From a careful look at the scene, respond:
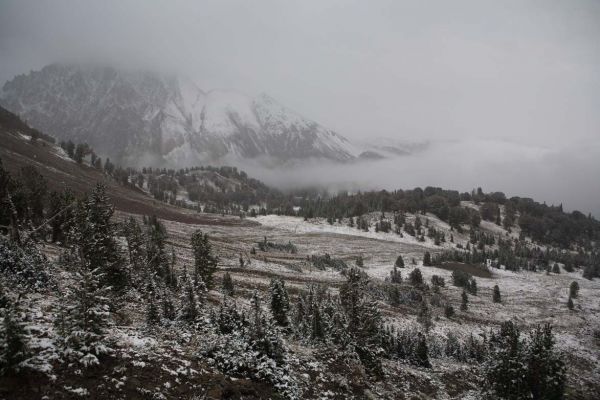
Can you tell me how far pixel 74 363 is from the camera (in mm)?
17531

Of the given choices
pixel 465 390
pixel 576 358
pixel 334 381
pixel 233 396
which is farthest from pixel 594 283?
pixel 233 396

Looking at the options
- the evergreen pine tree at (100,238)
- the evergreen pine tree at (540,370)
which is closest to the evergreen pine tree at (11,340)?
the evergreen pine tree at (100,238)

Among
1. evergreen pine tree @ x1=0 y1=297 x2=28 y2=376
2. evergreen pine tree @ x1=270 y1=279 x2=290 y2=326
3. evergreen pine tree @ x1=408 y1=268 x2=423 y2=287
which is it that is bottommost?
evergreen pine tree @ x1=408 y1=268 x2=423 y2=287

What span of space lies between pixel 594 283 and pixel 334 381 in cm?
20040

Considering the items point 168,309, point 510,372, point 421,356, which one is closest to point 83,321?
point 168,309

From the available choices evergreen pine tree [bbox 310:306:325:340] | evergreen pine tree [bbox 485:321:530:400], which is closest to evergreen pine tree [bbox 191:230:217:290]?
evergreen pine tree [bbox 310:306:325:340]

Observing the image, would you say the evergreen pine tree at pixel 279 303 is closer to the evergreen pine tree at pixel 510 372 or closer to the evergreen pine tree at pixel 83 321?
the evergreen pine tree at pixel 510 372

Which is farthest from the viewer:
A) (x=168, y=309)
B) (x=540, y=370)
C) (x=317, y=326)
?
(x=317, y=326)

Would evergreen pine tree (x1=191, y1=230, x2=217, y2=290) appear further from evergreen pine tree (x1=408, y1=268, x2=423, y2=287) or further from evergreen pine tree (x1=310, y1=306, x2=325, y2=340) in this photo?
evergreen pine tree (x1=408, y1=268, x2=423, y2=287)

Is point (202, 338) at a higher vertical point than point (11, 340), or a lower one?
lower

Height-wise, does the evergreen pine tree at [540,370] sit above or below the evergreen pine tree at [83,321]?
below

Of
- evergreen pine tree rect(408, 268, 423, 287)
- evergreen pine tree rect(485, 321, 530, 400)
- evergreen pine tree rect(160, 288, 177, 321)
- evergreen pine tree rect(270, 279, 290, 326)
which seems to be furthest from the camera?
evergreen pine tree rect(408, 268, 423, 287)

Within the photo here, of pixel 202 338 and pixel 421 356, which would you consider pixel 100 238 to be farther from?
pixel 421 356

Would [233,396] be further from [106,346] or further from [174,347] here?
[106,346]
